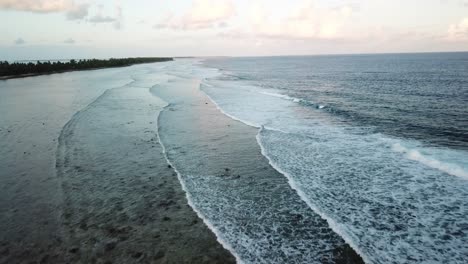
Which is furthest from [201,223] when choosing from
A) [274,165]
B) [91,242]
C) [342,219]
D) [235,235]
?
[274,165]

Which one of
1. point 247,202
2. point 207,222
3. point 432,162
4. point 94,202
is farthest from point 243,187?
point 432,162

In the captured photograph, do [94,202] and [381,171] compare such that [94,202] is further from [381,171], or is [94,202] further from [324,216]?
[381,171]

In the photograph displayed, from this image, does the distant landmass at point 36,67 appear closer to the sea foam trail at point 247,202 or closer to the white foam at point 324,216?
the sea foam trail at point 247,202

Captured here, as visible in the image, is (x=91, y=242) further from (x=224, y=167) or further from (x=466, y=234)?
(x=466, y=234)

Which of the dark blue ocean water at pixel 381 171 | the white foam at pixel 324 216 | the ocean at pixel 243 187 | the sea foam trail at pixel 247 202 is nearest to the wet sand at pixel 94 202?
the ocean at pixel 243 187

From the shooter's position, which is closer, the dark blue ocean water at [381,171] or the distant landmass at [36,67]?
the dark blue ocean water at [381,171]

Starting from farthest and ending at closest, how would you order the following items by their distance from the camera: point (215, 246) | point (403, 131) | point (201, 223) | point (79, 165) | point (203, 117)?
point (203, 117) < point (403, 131) < point (79, 165) < point (201, 223) < point (215, 246)

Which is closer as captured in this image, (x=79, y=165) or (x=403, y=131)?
(x=79, y=165)

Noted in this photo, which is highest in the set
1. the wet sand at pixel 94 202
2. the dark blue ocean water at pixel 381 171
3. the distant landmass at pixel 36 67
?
the distant landmass at pixel 36 67

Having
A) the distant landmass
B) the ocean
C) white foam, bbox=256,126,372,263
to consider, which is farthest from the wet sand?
the distant landmass
